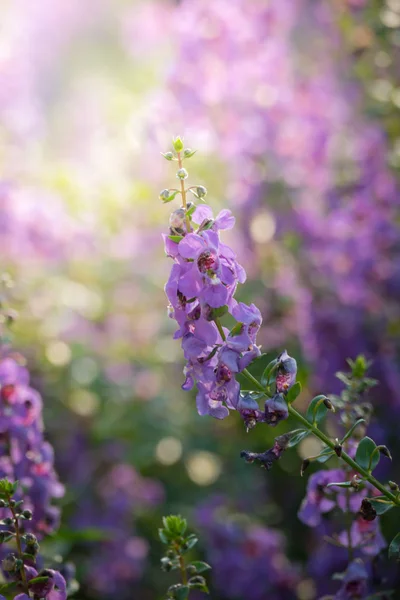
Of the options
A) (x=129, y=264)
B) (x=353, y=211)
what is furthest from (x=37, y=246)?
(x=353, y=211)

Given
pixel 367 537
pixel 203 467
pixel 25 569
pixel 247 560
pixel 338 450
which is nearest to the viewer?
pixel 338 450

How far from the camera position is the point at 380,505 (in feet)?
4.09

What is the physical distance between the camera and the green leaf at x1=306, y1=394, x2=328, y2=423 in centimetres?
124

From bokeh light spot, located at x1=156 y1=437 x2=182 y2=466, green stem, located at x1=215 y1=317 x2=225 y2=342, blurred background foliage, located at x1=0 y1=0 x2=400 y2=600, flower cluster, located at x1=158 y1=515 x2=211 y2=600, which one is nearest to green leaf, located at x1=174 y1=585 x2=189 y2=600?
flower cluster, located at x1=158 y1=515 x2=211 y2=600

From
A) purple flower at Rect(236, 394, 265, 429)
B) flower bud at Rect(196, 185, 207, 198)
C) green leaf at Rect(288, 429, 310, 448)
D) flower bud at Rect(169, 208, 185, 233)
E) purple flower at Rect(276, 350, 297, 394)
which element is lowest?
green leaf at Rect(288, 429, 310, 448)

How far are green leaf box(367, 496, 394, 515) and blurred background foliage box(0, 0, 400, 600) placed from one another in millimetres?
1325

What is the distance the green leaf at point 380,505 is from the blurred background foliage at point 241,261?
133 cm

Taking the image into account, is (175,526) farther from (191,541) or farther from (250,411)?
(250,411)

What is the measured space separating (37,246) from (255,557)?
1531 mm

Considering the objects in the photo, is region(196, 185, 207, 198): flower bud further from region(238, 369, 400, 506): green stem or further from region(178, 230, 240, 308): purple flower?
region(238, 369, 400, 506): green stem

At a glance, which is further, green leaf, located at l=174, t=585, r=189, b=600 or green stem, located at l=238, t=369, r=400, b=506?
green leaf, located at l=174, t=585, r=189, b=600

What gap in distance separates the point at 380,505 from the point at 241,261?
206 cm

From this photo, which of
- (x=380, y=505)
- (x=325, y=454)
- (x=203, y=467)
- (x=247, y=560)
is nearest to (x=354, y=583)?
(x=380, y=505)

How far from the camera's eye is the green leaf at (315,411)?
1.24 metres
